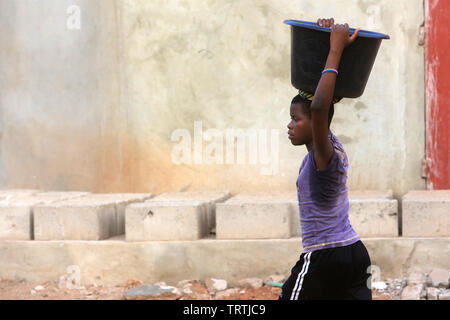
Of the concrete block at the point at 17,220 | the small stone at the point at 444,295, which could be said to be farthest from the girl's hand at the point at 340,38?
the concrete block at the point at 17,220

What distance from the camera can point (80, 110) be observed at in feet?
22.1

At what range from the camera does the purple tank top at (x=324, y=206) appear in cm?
273

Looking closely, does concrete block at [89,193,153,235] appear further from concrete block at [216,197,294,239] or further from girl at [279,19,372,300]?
girl at [279,19,372,300]

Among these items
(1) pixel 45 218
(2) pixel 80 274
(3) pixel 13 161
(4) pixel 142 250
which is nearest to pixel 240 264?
(4) pixel 142 250

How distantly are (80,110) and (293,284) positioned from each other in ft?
14.4

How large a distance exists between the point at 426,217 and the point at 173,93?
2.70 meters

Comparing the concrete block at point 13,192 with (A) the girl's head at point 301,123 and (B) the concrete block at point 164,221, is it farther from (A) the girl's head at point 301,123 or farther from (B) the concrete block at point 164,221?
(A) the girl's head at point 301,123

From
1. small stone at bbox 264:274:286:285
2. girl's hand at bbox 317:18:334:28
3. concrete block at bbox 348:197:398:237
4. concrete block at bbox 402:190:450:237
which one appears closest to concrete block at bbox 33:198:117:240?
small stone at bbox 264:274:286:285

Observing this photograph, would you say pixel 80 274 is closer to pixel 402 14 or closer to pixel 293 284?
pixel 293 284

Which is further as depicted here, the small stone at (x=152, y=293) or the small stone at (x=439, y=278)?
the small stone at (x=152, y=293)

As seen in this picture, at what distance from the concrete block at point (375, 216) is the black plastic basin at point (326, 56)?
2240 mm

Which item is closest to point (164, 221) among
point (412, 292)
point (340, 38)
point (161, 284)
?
point (161, 284)

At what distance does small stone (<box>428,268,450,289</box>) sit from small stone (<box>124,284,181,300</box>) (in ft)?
5.96

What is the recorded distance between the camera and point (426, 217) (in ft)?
16.3
